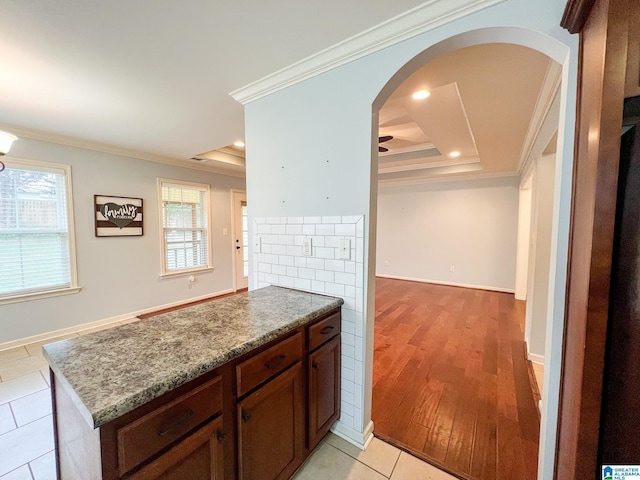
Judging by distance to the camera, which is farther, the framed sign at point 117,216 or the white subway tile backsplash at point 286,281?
the framed sign at point 117,216

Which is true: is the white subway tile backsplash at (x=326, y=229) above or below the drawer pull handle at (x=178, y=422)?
above

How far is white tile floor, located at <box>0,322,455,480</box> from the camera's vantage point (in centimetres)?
142

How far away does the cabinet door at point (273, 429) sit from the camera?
3.51ft

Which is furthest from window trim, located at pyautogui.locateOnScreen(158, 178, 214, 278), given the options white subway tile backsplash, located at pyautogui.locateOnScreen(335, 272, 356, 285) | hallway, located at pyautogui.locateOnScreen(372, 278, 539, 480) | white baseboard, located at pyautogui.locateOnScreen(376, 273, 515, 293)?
white baseboard, located at pyautogui.locateOnScreen(376, 273, 515, 293)

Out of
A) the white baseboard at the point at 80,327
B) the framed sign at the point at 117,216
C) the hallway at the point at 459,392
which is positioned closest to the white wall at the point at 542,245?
the hallway at the point at 459,392

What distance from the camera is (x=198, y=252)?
4.57 meters

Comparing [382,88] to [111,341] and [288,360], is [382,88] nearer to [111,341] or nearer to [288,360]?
[288,360]

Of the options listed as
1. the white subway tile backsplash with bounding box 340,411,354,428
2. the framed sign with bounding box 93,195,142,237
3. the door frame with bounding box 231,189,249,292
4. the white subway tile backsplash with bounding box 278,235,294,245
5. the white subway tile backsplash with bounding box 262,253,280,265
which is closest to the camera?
the white subway tile backsplash with bounding box 340,411,354,428

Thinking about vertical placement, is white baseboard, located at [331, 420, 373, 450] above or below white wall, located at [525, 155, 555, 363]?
below

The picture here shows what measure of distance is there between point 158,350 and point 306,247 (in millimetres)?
1021

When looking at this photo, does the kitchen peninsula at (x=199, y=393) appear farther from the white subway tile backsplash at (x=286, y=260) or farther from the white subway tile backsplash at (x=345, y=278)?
the white subway tile backsplash at (x=286, y=260)

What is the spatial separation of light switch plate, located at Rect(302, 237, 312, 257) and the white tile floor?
1176 millimetres

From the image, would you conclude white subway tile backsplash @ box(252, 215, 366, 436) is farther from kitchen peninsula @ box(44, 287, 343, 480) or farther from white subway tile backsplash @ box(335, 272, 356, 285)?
kitchen peninsula @ box(44, 287, 343, 480)

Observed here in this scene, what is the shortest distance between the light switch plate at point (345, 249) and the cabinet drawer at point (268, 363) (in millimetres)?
547
